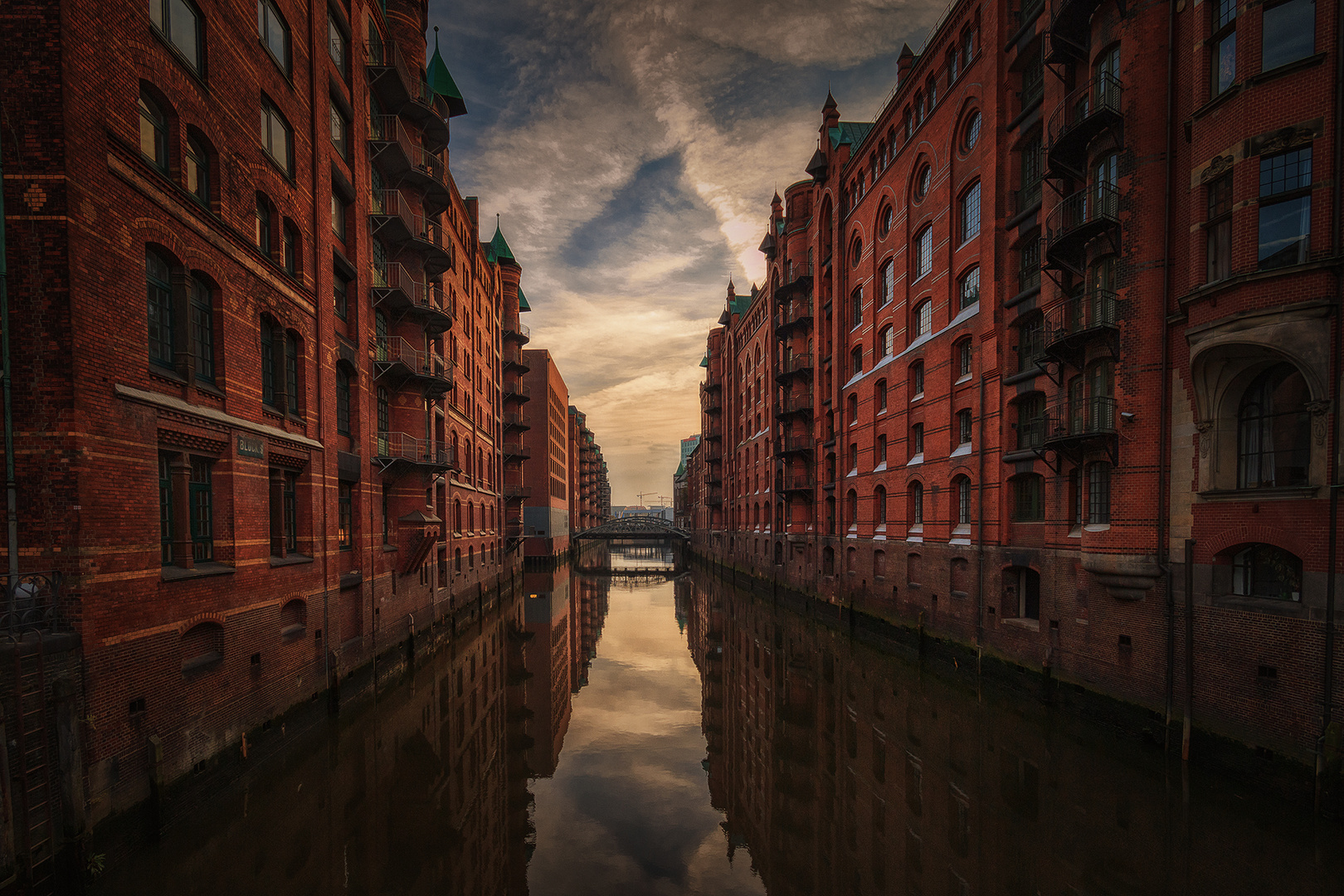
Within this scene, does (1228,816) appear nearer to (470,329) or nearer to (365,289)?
(365,289)

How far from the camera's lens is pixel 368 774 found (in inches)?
416

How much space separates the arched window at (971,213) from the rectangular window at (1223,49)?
773 cm

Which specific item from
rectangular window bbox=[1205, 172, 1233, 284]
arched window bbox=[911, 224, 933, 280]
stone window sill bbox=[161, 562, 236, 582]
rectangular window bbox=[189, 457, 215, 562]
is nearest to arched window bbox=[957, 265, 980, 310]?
arched window bbox=[911, 224, 933, 280]

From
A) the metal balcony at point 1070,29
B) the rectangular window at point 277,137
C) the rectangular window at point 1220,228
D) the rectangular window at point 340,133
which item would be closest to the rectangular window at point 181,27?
the rectangular window at point 277,137

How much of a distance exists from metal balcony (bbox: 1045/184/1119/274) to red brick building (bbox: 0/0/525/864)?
53.1 feet

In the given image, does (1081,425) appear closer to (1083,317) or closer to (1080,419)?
(1080,419)

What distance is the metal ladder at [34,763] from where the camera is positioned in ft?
20.5

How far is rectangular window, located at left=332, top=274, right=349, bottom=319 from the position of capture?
16.0 m

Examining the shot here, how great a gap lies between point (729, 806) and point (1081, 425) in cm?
1061

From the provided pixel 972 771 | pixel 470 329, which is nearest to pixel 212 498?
pixel 972 771

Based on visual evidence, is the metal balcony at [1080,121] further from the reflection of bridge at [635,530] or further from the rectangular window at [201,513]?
the reflection of bridge at [635,530]

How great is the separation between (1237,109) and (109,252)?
16748 mm

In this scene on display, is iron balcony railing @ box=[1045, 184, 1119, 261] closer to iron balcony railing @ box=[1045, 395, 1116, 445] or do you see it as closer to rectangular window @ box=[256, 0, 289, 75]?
iron balcony railing @ box=[1045, 395, 1116, 445]

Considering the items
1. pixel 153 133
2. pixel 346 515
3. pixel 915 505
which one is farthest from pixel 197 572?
pixel 915 505
